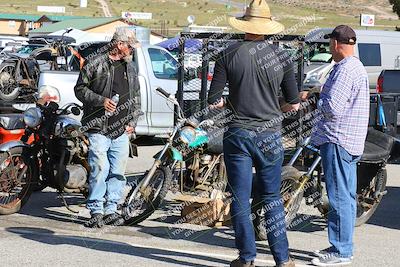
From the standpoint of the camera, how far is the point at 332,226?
6645 millimetres

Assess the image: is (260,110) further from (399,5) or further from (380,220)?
(399,5)

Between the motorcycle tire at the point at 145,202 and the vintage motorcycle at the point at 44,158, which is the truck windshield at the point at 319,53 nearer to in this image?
the vintage motorcycle at the point at 44,158

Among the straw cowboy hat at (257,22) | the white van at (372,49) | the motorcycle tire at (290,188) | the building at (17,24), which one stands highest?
the straw cowboy hat at (257,22)

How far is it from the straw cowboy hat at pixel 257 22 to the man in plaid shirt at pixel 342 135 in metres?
0.58

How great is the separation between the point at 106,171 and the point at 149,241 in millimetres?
954

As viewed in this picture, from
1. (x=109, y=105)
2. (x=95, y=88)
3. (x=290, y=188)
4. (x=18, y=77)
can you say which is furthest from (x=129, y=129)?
(x=18, y=77)

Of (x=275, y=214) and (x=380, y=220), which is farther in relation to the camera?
(x=380, y=220)

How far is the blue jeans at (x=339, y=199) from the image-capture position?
6617 mm

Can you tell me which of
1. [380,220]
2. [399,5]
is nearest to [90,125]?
[380,220]

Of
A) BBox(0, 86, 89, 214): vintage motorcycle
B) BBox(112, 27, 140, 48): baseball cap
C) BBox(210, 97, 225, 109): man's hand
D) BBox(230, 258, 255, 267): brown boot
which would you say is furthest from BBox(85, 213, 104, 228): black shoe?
BBox(210, 97, 225, 109): man's hand

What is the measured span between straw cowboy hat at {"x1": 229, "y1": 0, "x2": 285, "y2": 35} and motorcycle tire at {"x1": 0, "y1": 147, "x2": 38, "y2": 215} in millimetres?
2973

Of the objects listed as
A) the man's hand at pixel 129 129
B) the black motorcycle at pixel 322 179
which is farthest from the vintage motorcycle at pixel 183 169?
the black motorcycle at pixel 322 179

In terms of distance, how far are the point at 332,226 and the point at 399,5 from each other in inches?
2160

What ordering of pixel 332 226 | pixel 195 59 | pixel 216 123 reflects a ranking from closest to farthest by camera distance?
pixel 332 226 → pixel 216 123 → pixel 195 59
